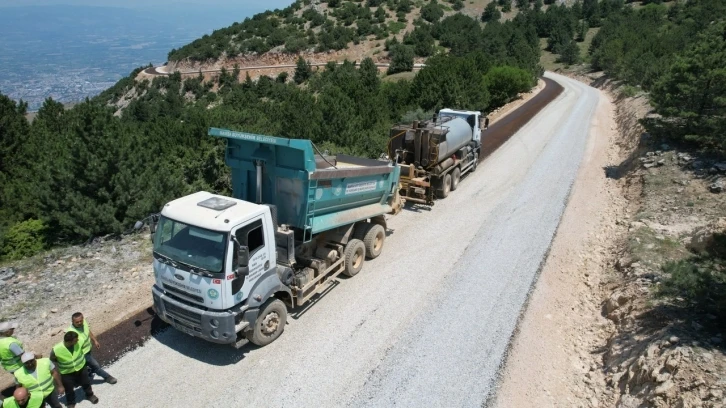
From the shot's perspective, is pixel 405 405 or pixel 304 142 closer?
pixel 405 405

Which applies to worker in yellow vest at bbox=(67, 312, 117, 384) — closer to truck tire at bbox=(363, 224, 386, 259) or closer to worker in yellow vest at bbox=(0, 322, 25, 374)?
worker in yellow vest at bbox=(0, 322, 25, 374)

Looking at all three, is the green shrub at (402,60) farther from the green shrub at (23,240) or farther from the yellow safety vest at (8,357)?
the yellow safety vest at (8,357)

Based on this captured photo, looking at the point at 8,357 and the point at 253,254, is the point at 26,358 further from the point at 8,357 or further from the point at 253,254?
the point at 253,254

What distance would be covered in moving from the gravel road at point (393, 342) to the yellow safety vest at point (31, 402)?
124cm

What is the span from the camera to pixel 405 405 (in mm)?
7062

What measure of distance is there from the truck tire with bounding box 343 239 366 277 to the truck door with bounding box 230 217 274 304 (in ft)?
8.97

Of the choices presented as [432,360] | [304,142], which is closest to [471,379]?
[432,360]

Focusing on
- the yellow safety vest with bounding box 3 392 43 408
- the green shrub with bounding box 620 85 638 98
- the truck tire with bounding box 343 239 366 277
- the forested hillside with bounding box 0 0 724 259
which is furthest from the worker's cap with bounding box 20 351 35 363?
the green shrub with bounding box 620 85 638 98

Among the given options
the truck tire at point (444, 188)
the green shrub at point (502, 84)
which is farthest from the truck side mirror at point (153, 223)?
the green shrub at point (502, 84)

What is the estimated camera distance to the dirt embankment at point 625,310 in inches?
269

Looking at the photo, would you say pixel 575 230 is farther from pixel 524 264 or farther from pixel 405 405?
pixel 405 405

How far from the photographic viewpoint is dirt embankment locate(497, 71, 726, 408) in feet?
22.5

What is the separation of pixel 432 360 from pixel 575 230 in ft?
26.0

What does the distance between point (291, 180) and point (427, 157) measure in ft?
25.9
